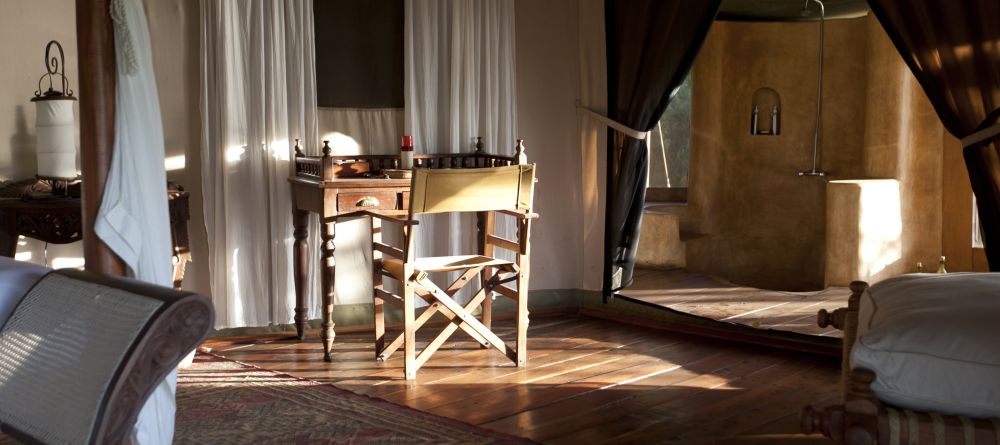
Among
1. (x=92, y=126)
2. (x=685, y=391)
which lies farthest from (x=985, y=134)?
(x=92, y=126)

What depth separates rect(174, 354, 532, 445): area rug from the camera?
3.26 metres

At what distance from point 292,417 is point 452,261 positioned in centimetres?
103

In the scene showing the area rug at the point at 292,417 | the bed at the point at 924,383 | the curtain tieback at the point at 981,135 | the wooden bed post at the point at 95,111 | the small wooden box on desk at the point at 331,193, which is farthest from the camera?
the small wooden box on desk at the point at 331,193

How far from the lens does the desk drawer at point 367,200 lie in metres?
4.20

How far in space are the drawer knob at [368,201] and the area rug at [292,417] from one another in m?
0.80

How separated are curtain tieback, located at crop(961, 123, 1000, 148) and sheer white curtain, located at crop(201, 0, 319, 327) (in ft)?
9.52

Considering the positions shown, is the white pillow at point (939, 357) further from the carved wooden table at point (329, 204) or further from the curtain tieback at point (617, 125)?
the curtain tieback at point (617, 125)

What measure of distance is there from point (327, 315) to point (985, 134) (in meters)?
2.81

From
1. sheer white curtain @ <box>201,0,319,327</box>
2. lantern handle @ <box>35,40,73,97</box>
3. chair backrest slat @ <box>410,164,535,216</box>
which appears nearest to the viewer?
chair backrest slat @ <box>410,164,535,216</box>

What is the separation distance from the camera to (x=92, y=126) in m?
2.60

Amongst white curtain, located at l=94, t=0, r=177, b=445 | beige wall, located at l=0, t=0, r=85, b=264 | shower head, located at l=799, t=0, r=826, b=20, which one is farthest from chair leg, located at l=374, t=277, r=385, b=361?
shower head, located at l=799, t=0, r=826, b=20

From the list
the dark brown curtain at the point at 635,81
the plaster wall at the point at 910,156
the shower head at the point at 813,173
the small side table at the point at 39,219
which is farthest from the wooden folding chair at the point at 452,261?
the shower head at the point at 813,173

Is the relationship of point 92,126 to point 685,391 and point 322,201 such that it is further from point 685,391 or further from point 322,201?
point 685,391

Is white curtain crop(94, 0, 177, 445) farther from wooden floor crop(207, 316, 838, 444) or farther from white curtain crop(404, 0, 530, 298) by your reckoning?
white curtain crop(404, 0, 530, 298)
